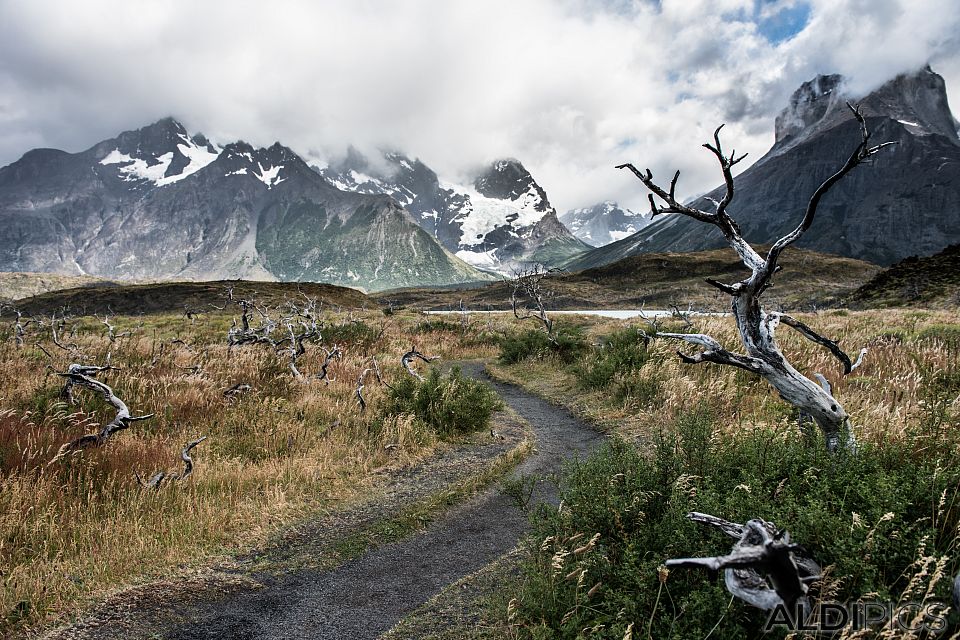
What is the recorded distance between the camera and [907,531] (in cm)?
258

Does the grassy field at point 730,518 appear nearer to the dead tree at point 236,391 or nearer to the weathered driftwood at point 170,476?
the weathered driftwood at point 170,476

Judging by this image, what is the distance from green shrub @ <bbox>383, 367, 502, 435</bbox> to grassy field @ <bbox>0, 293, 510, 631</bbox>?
264 millimetres

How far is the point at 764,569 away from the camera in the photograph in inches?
88.7

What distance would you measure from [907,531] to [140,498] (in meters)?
6.96

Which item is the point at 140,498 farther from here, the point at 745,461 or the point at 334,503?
the point at 745,461

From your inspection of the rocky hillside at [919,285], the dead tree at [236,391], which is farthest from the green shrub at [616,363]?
the rocky hillside at [919,285]

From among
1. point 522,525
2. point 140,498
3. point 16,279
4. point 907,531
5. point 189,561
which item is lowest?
point 522,525

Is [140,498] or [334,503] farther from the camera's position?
[334,503]

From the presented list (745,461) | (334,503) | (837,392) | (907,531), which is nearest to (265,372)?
(334,503)

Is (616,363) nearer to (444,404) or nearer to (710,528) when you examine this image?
(444,404)

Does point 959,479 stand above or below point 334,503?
above

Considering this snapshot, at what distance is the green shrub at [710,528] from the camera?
255 centimetres

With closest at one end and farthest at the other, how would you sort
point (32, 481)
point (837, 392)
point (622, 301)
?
point (32, 481)
point (837, 392)
point (622, 301)

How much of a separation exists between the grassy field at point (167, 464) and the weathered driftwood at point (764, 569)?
5.00 metres
